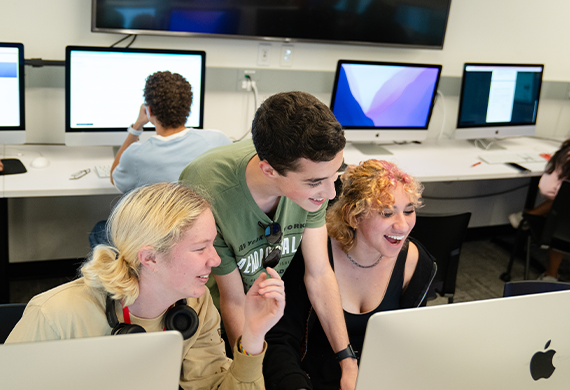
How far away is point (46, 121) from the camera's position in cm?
272

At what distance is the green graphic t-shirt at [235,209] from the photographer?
4.50ft

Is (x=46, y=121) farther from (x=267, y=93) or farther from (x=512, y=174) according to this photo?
(x=512, y=174)

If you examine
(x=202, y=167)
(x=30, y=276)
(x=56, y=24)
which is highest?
(x=56, y=24)

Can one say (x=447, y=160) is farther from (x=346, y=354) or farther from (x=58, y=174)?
(x=58, y=174)

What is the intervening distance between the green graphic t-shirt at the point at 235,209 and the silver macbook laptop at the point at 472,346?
2.03ft

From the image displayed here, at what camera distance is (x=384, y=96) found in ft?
10.1

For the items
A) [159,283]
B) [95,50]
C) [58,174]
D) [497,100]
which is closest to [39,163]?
[58,174]

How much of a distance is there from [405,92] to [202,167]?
2.04 meters

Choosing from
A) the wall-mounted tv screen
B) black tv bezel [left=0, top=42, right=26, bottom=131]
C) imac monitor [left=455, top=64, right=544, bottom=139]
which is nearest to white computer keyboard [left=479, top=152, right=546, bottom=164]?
imac monitor [left=455, top=64, right=544, bottom=139]

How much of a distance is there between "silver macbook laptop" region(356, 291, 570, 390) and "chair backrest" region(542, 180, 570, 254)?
1.96m

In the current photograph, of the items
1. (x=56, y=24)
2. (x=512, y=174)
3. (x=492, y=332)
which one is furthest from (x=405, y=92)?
(x=492, y=332)

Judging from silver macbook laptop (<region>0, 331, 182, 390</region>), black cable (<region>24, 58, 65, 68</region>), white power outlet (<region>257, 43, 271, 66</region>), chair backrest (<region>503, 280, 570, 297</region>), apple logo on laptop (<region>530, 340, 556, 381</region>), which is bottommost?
chair backrest (<region>503, 280, 570, 297</region>)

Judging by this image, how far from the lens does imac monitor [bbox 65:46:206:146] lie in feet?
8.07

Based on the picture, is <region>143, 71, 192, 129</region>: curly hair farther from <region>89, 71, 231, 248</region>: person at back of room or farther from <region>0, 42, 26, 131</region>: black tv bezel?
<region>0, 42, 26, 131</region>: black tv bezel
